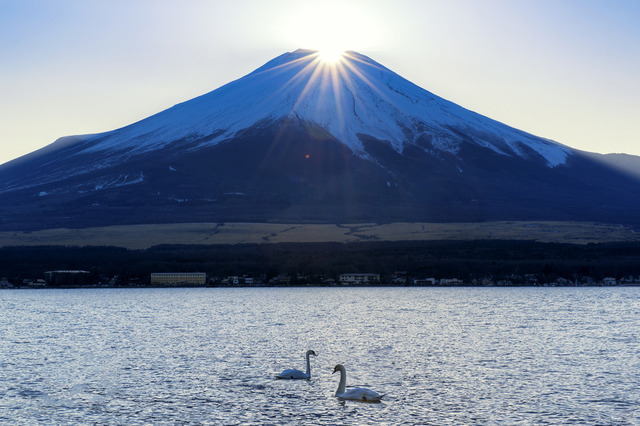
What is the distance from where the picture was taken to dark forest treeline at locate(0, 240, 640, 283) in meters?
129

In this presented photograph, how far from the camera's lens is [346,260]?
133 m

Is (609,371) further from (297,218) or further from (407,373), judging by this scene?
(297,218)

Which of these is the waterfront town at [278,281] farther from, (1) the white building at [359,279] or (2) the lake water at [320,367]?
(2) the lake water at [320,367]

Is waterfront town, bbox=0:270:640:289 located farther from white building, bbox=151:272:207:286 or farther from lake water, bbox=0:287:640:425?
lake water, bbox=0:287:640:425

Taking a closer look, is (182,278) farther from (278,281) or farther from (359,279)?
(359,279)

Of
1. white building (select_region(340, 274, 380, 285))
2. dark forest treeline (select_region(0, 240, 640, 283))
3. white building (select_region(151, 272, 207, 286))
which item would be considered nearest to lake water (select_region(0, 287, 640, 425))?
white building (select_region(340, 274, 380, 285))

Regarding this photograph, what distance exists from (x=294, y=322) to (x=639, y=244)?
97.3m

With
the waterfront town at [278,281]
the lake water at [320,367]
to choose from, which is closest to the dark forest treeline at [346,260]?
the waterfront town at [278,281]

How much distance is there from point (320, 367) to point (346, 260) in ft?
309

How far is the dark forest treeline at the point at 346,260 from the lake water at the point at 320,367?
2153 inches

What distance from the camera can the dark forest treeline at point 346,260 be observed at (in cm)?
12925

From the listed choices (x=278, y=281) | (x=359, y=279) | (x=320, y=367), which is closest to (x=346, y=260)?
(x=359, y=279)

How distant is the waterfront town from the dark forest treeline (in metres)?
0.68

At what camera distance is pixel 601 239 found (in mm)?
Answer: 156250
